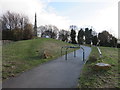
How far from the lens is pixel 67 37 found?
4709 cm

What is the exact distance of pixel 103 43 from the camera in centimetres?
3500

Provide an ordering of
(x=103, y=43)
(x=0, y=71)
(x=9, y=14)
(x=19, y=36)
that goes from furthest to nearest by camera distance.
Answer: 1. (x=103, y=43)
2. (x=9, y=14)
3. (x=19, y=36)
4. (x=0, y=71)

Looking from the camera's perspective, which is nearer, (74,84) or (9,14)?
(74,84)

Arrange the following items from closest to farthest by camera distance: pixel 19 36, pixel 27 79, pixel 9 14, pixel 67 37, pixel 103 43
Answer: pixel 27 79 → pixel 19 36 → pixel 9 14 → pixel 103 43 → pixel 67 37

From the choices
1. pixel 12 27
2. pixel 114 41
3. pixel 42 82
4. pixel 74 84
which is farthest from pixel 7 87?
pixel 114 41

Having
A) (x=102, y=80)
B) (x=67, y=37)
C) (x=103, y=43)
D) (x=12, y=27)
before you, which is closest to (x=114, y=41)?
(x=103, y=43)

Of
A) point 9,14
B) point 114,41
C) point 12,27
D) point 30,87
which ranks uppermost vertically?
point 9,14

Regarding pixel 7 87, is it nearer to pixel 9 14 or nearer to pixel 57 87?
pixel 57 87

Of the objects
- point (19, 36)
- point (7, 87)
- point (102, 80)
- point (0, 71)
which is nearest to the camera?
point (7, 87)

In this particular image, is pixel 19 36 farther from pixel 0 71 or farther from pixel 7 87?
pixel 7 87

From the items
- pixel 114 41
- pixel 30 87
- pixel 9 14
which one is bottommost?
pixel 30 87

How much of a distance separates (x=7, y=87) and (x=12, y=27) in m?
29.6

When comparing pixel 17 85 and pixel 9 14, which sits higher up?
pixel 9 14

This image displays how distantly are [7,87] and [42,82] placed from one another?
4.01 ft
